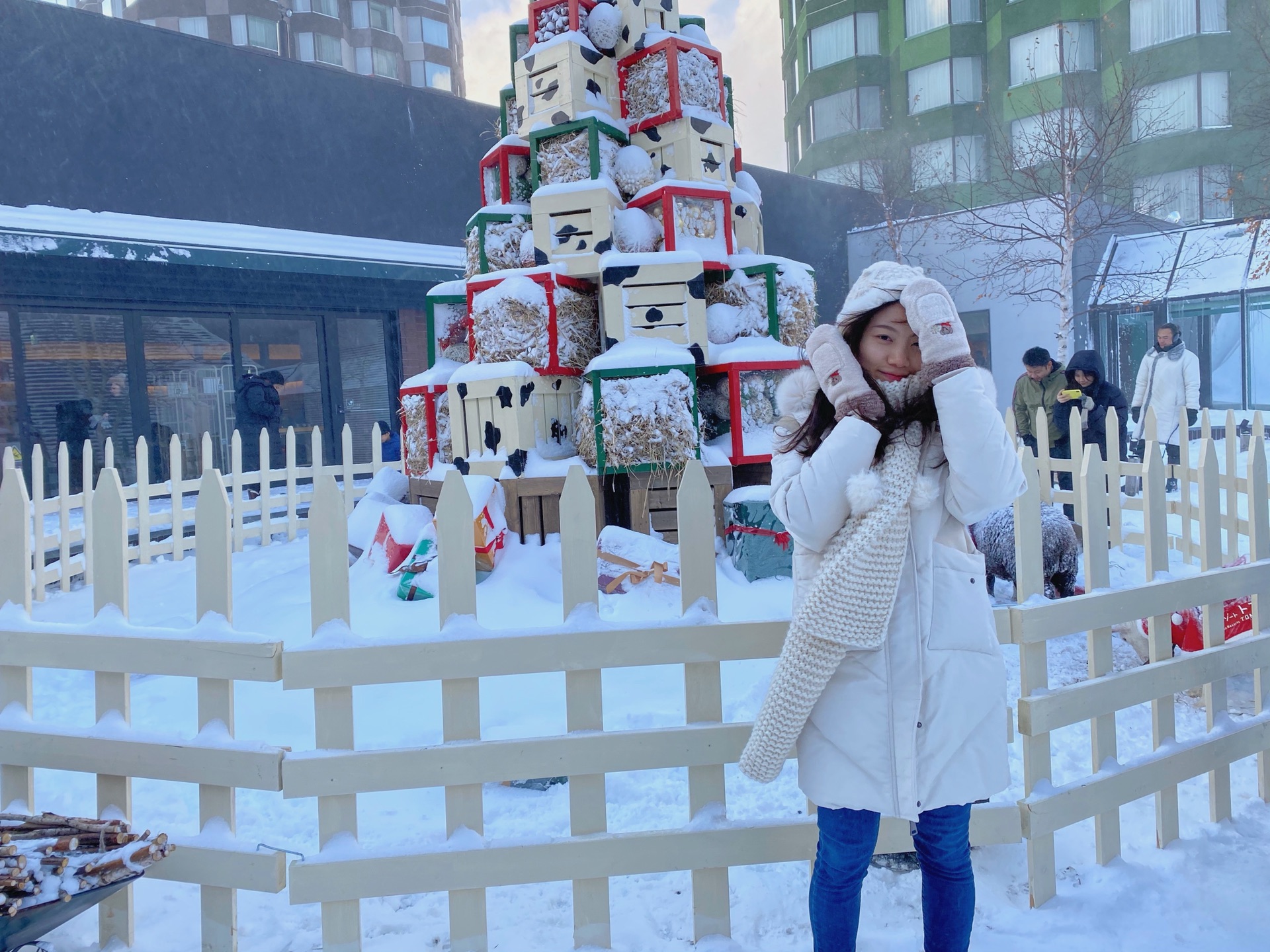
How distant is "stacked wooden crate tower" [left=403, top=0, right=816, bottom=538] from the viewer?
525 centimetres

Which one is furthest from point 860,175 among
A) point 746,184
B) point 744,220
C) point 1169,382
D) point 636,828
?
point 636,828

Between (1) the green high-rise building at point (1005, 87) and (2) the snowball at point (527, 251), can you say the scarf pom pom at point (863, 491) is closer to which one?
(2) the snowball at point (527, 251)

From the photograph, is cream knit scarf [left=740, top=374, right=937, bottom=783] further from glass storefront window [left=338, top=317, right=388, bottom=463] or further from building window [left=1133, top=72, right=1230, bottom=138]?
building window [left=1133, top=72, right=1230, bottom=138]

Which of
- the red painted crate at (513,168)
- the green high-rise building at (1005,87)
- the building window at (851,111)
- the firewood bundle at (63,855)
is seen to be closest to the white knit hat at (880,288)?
the firewood bundle at (63,855)

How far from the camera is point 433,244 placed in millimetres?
12266

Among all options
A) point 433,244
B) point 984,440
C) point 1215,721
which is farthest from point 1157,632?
point 433,244

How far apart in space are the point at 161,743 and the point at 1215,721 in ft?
10.2

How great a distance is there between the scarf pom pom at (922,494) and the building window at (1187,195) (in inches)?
785

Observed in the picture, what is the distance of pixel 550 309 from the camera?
17.7 feet

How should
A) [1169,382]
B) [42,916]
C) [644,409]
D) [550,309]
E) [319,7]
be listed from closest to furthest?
[42,916], [644,409], [550,309], [1169,382], [319,7]

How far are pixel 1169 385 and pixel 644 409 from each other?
19.5 ft

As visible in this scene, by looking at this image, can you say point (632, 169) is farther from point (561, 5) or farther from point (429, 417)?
point (429, 417)

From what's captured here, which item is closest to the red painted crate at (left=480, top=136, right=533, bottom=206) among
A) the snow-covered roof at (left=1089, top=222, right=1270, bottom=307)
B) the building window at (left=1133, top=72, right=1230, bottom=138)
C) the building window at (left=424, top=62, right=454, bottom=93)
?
the snow-covered roof at (left=1089, top=222, right=1270, bottom=307)

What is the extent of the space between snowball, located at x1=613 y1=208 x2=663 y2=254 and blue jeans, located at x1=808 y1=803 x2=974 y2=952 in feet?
14.3
